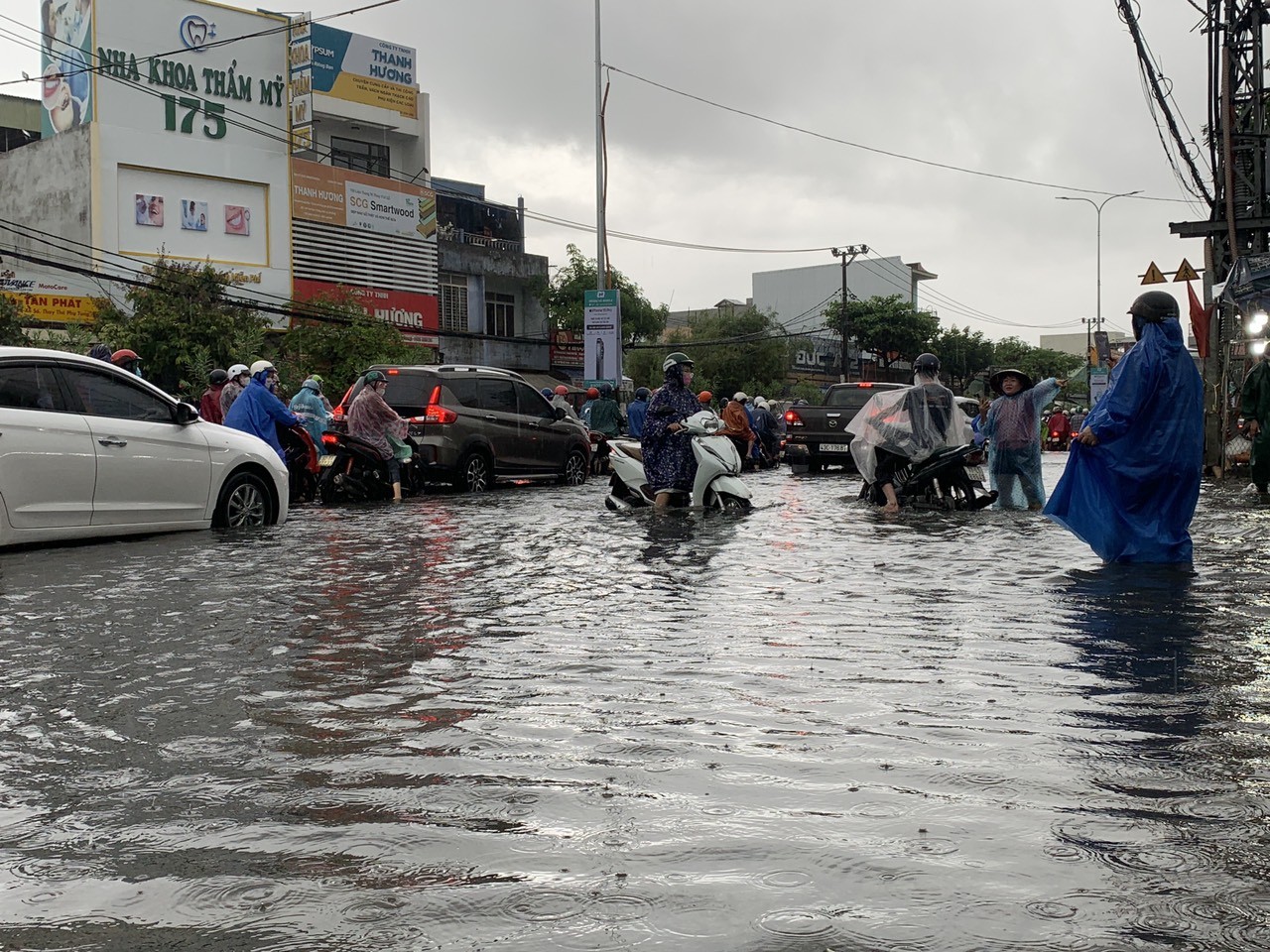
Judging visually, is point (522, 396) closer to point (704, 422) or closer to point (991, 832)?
point (704, 422)

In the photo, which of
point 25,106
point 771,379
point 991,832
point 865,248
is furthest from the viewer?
point 771,379

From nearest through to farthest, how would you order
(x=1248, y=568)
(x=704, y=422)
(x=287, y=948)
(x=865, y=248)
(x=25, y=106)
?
(x=287, y=948) → (x=1248, y=568) → (x=704, y=422) → (x=25, y=106) → (x=865, y=248)

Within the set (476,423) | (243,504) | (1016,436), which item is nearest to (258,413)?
(243,504)

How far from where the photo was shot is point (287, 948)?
270cm

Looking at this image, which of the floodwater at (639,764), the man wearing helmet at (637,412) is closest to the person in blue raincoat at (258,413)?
the floodwater at (639,764)

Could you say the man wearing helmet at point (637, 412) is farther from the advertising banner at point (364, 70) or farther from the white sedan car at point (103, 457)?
the advertising banner at point (364, 70)

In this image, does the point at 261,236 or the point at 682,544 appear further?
the point at 261,236

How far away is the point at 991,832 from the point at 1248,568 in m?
6.41

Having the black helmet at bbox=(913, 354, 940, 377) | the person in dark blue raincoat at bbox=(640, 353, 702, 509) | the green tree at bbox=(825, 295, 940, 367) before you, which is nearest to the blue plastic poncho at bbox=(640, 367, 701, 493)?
the person in dark blue raincoat at bbox=(640, 353, 702, 509)

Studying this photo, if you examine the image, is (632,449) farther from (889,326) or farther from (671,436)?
(889,326)

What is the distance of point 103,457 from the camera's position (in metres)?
11.0

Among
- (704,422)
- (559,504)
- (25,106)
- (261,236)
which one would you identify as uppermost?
(25,106)

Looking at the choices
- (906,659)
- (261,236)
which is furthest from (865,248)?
(906,659)

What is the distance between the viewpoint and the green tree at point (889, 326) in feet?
242
